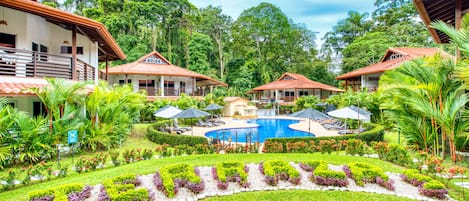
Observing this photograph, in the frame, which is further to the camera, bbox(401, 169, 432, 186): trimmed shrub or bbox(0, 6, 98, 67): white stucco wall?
bbox(0, 6, 98, 67): white stucco wall

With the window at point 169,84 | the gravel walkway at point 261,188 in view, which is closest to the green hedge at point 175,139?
the gravel walkway at point 261,188

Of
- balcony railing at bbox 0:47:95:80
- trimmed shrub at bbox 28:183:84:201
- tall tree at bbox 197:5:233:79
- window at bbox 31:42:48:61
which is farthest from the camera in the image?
tall tree at bbox 197:5:233:79

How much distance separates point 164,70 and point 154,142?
1554cm

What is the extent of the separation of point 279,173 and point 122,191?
3548 mm

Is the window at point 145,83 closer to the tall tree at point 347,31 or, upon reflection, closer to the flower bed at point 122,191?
the flower bed at point 122,191

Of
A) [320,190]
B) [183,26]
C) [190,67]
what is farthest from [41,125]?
[183,26]

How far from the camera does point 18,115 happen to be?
8180mm

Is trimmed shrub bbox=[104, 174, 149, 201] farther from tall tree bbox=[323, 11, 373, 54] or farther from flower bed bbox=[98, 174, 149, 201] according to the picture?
tall tree bbox=[323, 11, 373, 54]

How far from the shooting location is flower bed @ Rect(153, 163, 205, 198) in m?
5.65

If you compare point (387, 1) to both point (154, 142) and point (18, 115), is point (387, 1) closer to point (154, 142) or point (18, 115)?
point (154, 142)

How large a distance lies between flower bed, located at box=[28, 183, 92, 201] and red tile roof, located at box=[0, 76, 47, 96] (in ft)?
15.0

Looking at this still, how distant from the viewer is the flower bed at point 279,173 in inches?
246

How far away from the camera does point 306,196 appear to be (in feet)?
18.3

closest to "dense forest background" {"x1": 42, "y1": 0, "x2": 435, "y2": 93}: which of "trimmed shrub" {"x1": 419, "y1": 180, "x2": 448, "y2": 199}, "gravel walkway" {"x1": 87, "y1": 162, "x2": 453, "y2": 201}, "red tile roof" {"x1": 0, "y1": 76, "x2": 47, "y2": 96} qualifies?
"red tile roof" {"x1": 0, "y1": 76, "x2": 47, "y2": 96}
